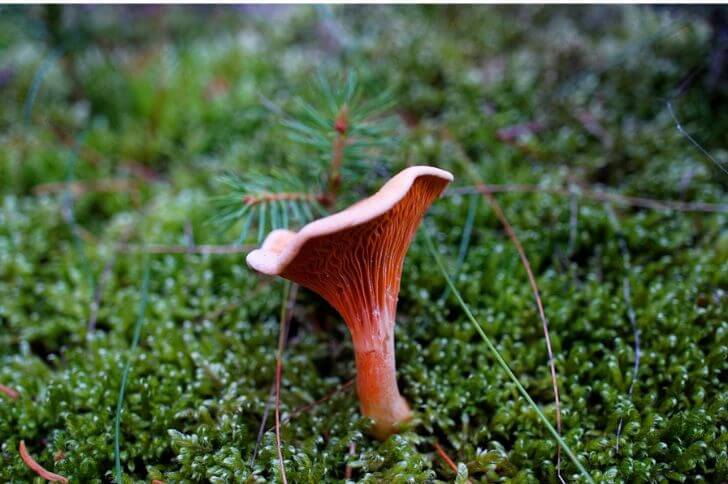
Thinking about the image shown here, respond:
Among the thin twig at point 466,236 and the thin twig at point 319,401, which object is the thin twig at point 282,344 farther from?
the thin twig at point 466,236

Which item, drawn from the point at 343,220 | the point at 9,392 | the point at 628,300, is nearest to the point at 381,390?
the point at 343,220

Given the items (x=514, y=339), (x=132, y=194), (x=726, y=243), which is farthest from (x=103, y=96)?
(x=726, y=243)

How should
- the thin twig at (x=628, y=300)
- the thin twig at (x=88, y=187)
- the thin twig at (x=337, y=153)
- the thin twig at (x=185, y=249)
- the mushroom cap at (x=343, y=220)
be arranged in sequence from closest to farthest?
the mushroom cap at (x=343, y=220) < the thin twig at (x=628, y=300) < the thin twig at (x=337, y=153) < the thin twig at (x=185, y=249) < the thin twig at (x=88, y=187)

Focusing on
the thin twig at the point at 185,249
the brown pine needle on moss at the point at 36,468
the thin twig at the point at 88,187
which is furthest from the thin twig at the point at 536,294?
the thin twig at the point at 88,187

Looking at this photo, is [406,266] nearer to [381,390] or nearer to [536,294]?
[536,294]

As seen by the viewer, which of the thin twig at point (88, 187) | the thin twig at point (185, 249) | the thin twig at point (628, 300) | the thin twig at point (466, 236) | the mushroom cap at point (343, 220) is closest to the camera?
the mushroom cap at point (343, 220)
